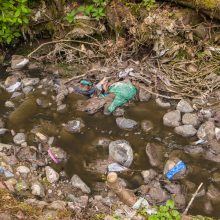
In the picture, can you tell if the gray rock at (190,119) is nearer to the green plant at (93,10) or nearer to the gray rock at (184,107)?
the gray rock at (184,107)

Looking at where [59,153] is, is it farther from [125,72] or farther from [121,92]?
[125,72]

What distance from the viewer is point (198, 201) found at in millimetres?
3777

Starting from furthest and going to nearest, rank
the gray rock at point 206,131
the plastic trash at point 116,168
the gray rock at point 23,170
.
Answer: the gray rock at point 206,131 → the plastic trash at point 116,168 → the gray rock at point 23,170

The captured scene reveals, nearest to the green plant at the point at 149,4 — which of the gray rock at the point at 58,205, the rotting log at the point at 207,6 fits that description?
the rotting log at the point at 207,6

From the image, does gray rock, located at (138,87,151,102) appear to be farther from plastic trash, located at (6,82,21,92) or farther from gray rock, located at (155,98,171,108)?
plastic trash, located at (6,82,21,92)

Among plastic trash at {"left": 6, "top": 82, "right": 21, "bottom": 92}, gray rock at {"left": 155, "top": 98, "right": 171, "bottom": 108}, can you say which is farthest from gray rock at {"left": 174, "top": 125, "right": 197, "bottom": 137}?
plastic trash at {"left": 6, "top": 82, "right": 21, "bottom": 92}

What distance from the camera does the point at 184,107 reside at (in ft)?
15.6

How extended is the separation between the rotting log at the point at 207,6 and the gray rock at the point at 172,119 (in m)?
1.47

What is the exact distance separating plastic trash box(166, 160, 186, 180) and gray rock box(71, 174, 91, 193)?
0.85 m

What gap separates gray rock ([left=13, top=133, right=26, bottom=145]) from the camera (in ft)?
14.3

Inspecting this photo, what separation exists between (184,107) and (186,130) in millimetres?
401

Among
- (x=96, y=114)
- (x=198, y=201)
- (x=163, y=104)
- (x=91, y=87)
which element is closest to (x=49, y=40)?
(x=91, y=87)

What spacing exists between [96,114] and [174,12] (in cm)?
184

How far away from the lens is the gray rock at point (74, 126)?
457cm
